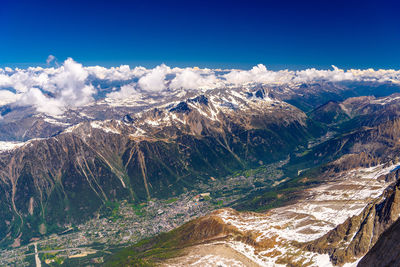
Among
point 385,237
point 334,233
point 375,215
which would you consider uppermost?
point 385,237

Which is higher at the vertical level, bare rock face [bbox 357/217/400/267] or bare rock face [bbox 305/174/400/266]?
bare rock face [bbox 357/217/400/267]

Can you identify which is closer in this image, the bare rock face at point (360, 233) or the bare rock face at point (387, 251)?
the bare rock face at point (387, 251)

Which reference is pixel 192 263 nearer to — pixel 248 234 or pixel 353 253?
pixel 248 234

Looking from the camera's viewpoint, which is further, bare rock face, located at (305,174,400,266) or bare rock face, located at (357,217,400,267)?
bare rock face, located at (305,174,400,266)

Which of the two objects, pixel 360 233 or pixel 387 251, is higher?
pixel 387 251

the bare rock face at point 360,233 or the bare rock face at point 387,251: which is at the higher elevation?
the bare rock face at point 387,251

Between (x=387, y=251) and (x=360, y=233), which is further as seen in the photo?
(x=360, y=233)

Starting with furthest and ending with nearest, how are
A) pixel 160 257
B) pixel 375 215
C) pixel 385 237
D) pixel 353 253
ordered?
pixel 160 257, pixel 375 215, pixel 353 253, pixel 385 237

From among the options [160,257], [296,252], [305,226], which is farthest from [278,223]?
[160,257]
